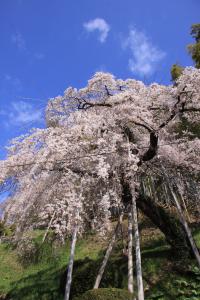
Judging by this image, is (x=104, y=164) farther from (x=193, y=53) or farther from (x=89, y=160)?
(x=193, y=53)

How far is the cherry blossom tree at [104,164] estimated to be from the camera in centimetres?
945

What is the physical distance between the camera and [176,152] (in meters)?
11.7

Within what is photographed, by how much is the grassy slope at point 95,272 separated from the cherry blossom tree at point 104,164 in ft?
3.43

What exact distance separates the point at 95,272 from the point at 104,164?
4.44 meters

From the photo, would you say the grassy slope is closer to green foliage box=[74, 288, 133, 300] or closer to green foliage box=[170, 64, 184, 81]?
green foliage box=[74, 288, 133, 300]

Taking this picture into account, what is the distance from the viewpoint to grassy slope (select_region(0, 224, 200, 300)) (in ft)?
31.9

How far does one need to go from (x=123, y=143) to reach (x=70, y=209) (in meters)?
3.00

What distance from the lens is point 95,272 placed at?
11.2 meters

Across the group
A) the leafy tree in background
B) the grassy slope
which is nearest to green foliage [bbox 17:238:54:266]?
the grassy slope

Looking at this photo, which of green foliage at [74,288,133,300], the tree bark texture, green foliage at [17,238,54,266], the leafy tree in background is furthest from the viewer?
the leafy tree in background

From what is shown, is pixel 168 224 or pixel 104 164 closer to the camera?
pixel 104 164

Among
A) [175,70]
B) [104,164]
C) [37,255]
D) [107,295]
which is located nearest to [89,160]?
[104,164]

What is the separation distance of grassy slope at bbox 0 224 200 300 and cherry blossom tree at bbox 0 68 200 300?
1.05 metres

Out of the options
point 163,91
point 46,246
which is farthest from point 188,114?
point 46,246
